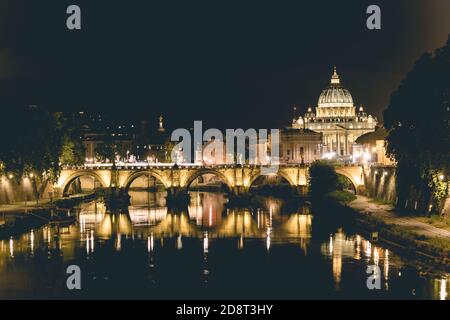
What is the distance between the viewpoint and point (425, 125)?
5528 centimetres

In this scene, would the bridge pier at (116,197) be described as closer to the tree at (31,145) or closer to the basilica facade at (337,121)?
the tree at (31,145)

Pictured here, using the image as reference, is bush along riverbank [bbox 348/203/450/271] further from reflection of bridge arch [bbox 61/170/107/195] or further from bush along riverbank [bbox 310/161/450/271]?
reflection of bridge arch [bbox 61/170/107/195]

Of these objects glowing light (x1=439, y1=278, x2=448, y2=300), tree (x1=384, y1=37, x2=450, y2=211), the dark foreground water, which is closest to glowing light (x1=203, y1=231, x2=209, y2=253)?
the dark foreground water

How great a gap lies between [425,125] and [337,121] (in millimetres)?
136504

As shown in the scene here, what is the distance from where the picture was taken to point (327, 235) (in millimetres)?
59625

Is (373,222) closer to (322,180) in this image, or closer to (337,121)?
(322,180)

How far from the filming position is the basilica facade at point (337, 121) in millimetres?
185500

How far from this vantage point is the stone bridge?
90.4 m

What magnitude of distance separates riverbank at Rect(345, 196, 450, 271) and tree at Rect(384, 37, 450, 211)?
2338 millimetres

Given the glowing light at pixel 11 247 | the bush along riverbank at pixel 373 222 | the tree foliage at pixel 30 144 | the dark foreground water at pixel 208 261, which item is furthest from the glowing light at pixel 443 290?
the tree foliage at pixel 30 144

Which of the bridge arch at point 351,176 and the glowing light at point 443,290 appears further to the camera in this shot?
the bridge arch at point 351,176

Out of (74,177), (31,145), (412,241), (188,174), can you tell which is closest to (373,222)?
(412,241)

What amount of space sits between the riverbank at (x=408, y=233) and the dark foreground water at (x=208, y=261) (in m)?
0.97
